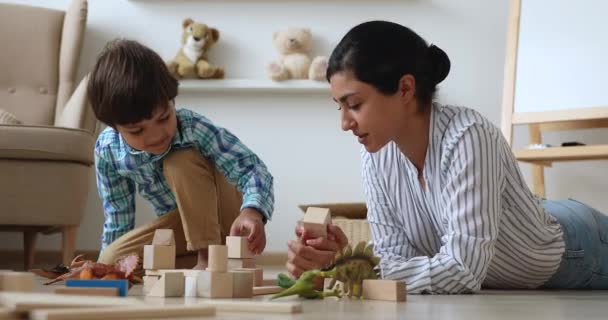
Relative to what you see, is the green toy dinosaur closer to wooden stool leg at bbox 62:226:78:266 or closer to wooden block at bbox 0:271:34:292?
wooden block at bbox 0:271:34:292

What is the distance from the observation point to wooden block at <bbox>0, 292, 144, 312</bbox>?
2.85ft

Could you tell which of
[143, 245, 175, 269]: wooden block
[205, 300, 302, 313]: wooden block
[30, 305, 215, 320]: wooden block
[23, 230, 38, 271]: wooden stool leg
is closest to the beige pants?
[143, 245, 175, 269]: wooden block

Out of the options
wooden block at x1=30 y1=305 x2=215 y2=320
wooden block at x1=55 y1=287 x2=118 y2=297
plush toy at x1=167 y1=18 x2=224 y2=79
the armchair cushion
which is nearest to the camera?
wooden block at x1=30 y1=305 x2=215 y2=320

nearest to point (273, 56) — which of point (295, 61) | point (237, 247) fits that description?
point (295, 61)

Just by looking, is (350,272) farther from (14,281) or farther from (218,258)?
(14,281)

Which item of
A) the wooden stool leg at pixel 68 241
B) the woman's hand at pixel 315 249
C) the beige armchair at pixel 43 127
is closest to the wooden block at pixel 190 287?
the woman's hand at pixel 315 249

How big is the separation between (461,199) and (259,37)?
7.73 feet

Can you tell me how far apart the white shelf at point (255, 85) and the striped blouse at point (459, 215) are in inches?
74.9

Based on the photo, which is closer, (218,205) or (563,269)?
(563,269)

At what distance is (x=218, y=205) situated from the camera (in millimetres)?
2102

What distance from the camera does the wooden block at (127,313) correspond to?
2.67 feet

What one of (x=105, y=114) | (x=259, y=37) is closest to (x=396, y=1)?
(x=259, y=37)

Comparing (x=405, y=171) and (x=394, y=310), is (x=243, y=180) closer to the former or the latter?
(x=405, y=171)

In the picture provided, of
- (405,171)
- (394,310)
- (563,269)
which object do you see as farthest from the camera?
(563,269)
